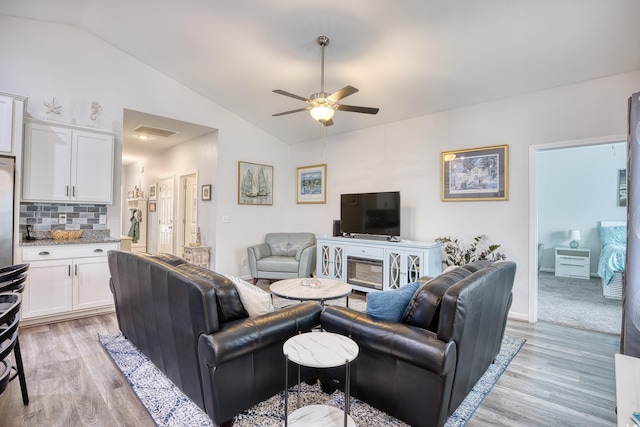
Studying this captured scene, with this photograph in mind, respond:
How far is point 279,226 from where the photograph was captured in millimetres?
6391

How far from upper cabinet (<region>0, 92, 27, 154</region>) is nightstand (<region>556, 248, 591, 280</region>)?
8.36 m

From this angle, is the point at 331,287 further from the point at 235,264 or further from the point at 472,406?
the point at 235,264

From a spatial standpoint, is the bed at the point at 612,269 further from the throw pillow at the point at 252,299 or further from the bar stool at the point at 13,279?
the bar stool at the point at 13,279

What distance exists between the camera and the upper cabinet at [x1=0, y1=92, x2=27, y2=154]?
10.2ft

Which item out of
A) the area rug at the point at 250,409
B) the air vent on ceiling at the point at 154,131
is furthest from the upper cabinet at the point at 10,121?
the area rug at the point at 250,409

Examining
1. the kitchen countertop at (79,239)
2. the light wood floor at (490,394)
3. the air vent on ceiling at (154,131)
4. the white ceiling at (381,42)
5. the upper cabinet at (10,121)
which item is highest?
the white ceiling at (381,42)

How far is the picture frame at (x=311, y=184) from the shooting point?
19.2 ft

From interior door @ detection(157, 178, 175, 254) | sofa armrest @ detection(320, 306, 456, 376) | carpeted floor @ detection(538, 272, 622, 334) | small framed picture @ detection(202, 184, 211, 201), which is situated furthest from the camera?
interior door @ detection(157, 178, 175, 254)

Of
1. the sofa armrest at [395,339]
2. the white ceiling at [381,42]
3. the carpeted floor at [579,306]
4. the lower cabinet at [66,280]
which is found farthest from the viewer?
the carpeted floor at [579,306]

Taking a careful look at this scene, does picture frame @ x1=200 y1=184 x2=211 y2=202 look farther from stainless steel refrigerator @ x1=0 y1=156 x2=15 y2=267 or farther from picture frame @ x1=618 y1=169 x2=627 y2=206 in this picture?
picture frame @ x1=618 y1=169 x2=627 y2=206

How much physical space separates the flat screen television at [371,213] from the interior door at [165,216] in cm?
383

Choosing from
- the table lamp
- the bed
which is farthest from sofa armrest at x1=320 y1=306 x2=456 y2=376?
the table lamp

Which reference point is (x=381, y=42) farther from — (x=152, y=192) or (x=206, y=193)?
(x=152, y=192)

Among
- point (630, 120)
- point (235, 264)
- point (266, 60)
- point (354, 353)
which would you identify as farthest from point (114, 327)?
point (630, 120)
